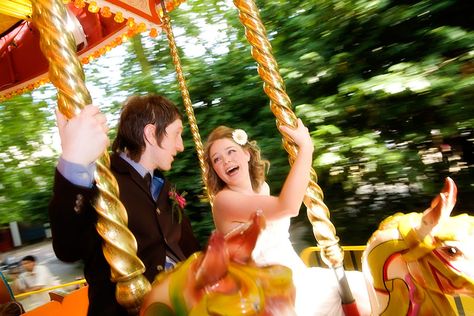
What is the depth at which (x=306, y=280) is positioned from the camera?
4.38 ft

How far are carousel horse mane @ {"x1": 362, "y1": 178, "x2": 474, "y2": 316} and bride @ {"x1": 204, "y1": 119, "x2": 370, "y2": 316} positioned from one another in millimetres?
159

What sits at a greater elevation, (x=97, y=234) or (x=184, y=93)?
(x=184, y=93)

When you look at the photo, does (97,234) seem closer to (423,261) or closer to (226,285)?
(226,285)

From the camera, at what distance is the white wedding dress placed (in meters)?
1.27

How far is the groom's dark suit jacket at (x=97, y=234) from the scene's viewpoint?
67 centimetres

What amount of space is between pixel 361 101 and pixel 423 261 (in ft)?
7.33

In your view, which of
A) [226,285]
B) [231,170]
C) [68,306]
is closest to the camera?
[226,285]

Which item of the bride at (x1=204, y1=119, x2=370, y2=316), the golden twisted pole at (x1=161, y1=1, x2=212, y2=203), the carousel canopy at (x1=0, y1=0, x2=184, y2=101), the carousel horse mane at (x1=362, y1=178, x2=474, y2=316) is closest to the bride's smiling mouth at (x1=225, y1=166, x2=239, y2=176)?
the bride at (x1=204, y1=119, x2=370, y2=316)

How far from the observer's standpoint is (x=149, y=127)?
43.7 inches

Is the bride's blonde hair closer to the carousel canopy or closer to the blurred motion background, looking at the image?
the blurred motion background

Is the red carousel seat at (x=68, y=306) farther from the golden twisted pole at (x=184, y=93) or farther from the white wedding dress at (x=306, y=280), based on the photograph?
the white wedding dress at (x=306, y=280)

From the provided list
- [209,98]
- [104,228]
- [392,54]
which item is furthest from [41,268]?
[104,228]

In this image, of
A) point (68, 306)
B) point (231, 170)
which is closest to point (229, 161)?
point (231, 170)

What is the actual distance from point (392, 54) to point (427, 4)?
0.42m
